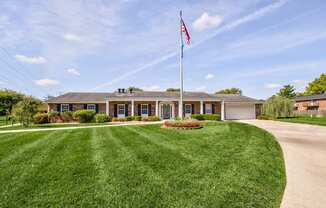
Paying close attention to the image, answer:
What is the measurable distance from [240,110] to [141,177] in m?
24.4

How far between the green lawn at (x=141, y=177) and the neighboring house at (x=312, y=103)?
1437 inches

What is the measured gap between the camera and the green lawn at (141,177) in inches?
107

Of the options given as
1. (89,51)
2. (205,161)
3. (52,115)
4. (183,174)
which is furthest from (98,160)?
(52,115)

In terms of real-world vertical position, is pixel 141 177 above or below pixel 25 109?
below

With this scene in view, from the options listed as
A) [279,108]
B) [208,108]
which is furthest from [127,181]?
[279,108]

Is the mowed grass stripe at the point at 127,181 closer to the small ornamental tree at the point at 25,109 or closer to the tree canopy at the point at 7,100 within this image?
the small ornamental tree at the point at 25,109

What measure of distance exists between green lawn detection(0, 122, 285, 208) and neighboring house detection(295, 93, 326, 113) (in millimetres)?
36511

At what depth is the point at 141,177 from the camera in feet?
11.6

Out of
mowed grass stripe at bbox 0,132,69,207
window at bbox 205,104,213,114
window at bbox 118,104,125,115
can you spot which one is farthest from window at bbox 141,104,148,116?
mowed grass stripe at bbox 0,132,69,207

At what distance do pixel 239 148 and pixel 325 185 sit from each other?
8.71 feet

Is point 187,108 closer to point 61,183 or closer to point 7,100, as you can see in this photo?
point 61,183

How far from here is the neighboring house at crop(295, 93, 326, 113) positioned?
3289 centimetres

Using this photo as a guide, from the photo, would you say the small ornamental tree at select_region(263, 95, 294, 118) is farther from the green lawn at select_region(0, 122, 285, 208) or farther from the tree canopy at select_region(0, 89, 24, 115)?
the tree canopy at select_region(0, 89, 24, 115)

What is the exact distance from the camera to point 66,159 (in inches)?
183
